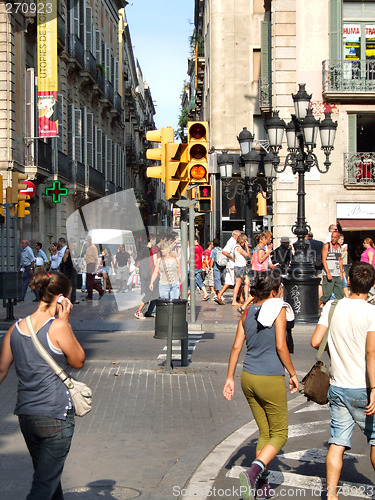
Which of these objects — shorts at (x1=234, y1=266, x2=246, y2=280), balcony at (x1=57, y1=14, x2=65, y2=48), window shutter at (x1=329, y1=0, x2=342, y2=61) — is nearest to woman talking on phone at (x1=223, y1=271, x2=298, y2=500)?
shorts at (x1=234, y1=266, x2=246, y2=280)

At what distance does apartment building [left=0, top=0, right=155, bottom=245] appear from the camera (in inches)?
998

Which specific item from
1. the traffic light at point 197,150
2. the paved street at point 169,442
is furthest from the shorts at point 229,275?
the paved street at point 169,442

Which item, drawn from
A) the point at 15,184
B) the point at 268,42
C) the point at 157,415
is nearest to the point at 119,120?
the point at 268,42

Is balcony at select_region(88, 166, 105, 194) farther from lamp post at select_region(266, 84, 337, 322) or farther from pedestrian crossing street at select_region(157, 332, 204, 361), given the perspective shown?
pedestrian crossing street at select_region(157, 332, 204, 361)

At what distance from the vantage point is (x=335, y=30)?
25281mm

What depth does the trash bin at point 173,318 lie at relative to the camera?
9844 mm

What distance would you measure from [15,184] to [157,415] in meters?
12.4

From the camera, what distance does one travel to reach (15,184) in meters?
18.9

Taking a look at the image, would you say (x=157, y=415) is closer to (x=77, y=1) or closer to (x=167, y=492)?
(x=167, y=492)

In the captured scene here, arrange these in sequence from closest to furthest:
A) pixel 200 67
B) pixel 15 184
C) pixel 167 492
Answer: pixel 167 492, pixel 15 184, pixel 200 67

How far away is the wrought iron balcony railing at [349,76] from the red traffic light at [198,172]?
14038 millimetres

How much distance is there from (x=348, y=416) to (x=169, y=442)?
85.7 inches

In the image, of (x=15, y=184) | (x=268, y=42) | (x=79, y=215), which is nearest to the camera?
(x=15, y=184)

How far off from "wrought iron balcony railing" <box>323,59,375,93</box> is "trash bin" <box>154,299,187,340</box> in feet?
56.7
